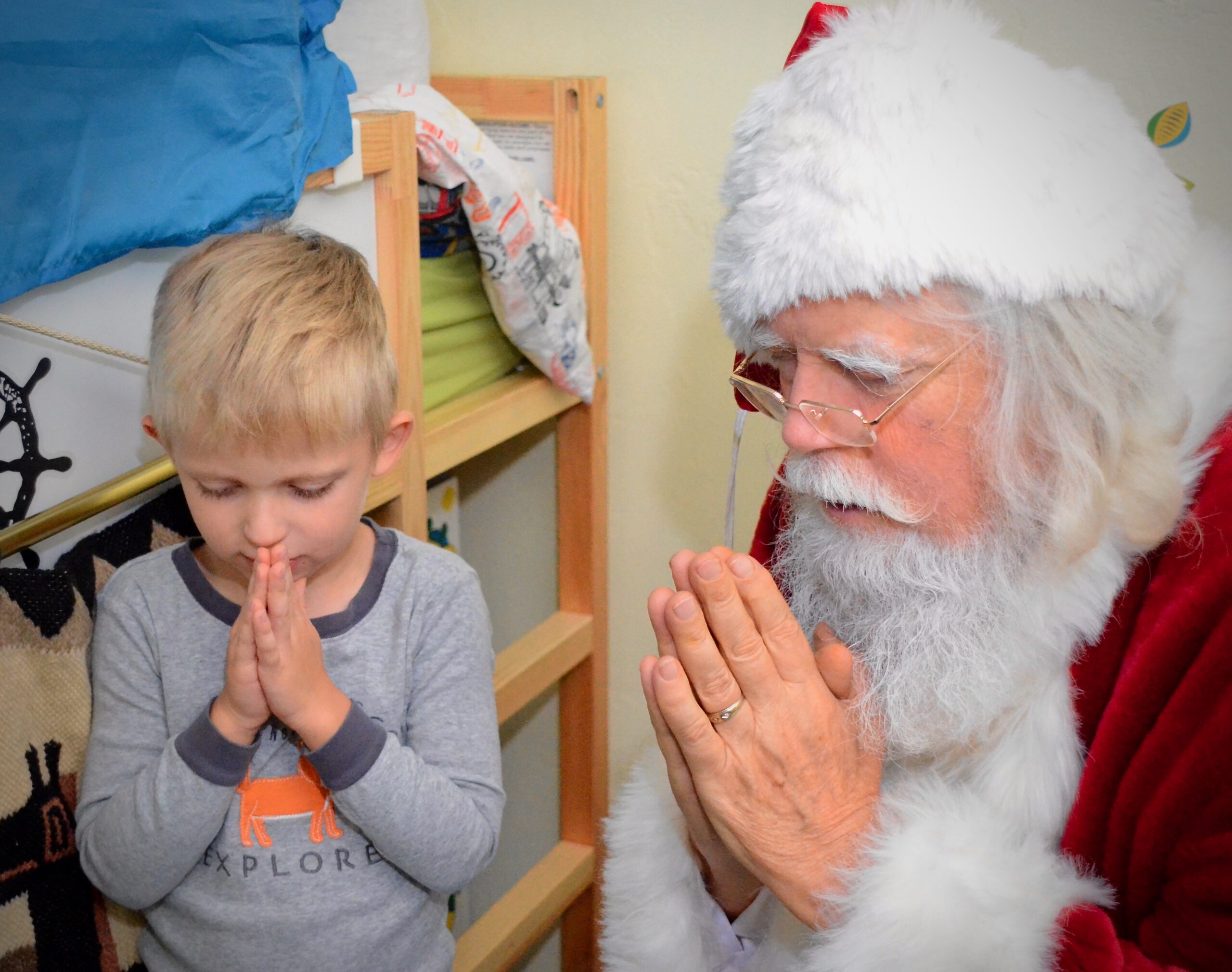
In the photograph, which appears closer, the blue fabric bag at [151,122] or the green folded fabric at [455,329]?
the blue fabric bag at [151,122]

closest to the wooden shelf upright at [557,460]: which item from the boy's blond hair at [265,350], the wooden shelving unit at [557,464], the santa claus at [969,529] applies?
the wooden shelving unit at [557,464]

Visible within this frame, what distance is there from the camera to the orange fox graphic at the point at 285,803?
979mm

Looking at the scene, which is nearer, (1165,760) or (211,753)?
(1165,760)

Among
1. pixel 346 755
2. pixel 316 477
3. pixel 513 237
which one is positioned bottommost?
pixel 346 755

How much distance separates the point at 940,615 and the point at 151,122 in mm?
815

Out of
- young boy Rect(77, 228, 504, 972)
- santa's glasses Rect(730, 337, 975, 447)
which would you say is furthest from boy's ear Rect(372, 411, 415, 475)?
santa's glasses Rect(730, 337, 975, 447)

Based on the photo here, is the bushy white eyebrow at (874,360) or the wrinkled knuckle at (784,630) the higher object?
the bushy white eyebrow at (874,360)

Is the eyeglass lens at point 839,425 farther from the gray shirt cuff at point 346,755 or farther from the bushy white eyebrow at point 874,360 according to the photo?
the gray shirt cuff at point 346,755

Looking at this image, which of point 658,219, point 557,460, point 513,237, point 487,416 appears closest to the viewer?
point 513,237

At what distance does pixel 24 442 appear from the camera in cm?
94

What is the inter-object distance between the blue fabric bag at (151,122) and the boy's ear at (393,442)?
0.24 meters

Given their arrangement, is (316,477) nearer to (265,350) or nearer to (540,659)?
(265,350)

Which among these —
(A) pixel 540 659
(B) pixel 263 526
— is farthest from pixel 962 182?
(A) pixel 540 659

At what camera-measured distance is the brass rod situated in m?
0.90
